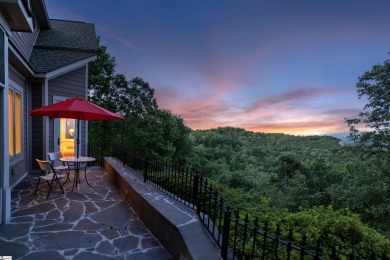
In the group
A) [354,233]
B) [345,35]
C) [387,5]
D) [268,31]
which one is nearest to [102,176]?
[354,233]

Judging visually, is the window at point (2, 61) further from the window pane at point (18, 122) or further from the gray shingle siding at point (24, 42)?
the window pane at point (18, 122)

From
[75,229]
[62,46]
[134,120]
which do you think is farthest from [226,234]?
[134,120]

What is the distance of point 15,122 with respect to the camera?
20.7 ft

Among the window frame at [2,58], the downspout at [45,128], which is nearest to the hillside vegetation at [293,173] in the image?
the window frame at [2,58]

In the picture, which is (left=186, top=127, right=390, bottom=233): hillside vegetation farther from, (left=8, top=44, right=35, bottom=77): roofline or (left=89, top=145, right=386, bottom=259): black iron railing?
(left=8, top=44, right=35, bottom=77): roofline

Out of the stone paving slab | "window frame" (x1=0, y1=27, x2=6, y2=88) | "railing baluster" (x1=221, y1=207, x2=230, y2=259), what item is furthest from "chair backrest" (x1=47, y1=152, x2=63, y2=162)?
"railing baluster" (x1=221, y1=207, x2=230, y2=259)

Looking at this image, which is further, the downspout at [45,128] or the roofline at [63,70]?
the downspout at [45,128]

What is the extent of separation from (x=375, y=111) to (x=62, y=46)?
51.9ft

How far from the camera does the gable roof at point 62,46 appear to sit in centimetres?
816

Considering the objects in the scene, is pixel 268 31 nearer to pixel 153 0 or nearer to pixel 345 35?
pixel 345 35

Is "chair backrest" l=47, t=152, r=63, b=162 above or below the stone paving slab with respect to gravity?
above

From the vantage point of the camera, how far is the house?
12.6ft

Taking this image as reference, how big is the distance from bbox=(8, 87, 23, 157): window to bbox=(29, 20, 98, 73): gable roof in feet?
4.43

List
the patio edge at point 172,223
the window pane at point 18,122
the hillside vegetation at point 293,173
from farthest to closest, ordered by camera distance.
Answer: the hillside vegetation at point 293,173 < the window pane at point 18,122 < the patio edge at point 172,223
